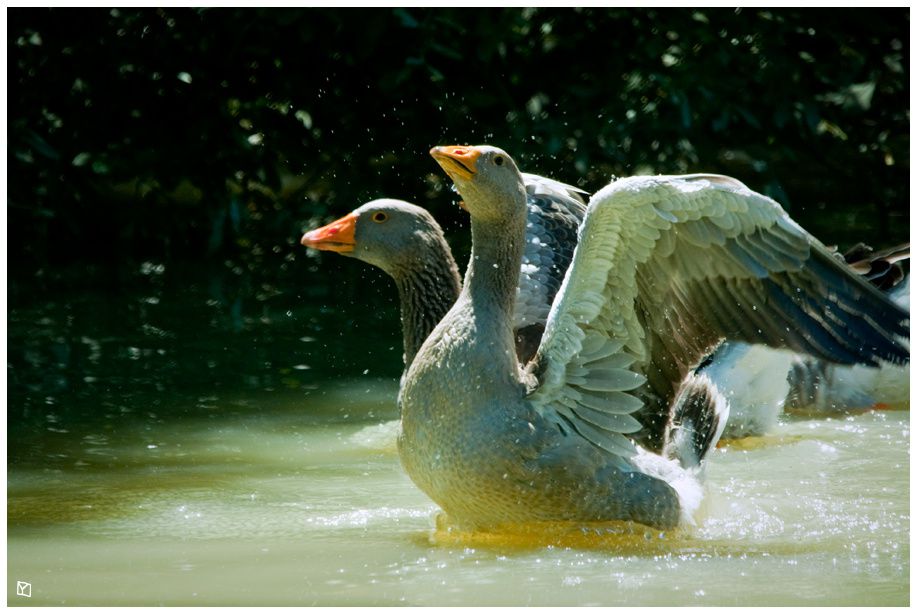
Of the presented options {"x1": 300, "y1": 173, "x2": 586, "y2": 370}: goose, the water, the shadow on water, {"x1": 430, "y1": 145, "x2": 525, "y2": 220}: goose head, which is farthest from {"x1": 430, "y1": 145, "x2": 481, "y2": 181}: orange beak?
the shadow on water

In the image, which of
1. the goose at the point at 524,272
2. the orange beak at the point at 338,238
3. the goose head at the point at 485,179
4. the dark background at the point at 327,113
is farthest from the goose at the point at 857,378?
the dark background at the point at 327,113

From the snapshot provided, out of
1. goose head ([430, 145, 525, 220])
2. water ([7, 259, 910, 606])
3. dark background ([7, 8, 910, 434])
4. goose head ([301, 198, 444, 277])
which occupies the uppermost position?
dark background ([7, 8, 910, 434])

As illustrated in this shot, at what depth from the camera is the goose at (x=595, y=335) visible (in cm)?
471

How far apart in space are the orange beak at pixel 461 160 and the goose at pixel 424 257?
1.09 metres

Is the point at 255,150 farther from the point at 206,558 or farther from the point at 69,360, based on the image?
the point at 206,558

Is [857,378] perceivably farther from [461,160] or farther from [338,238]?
[461,160]

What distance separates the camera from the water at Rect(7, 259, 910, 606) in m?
4.21

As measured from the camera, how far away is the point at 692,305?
4.95m

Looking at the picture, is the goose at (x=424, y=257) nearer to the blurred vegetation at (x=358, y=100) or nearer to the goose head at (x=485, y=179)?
the goose head at (x=485, y=179)

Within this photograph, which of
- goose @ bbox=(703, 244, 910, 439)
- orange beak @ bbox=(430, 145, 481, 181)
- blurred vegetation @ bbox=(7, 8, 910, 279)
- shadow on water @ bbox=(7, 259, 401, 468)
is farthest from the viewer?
blurred vegetation @ bbox=(7, 8, 910, 279)

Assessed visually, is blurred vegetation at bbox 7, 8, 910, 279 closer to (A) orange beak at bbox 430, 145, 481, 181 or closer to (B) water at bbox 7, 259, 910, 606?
(B) water at bbox 7, 259, 910, 606

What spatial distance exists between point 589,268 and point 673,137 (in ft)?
18.4

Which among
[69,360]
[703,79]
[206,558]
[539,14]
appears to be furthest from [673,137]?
[206,558]

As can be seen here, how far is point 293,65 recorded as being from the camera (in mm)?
10133
